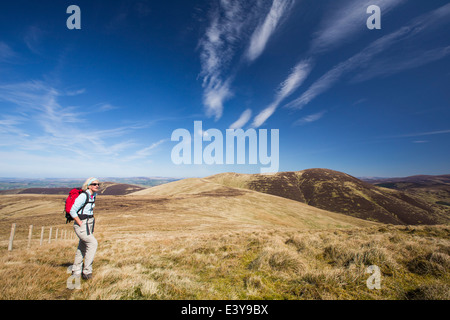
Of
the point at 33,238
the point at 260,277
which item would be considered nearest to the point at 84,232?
the point at 260,277

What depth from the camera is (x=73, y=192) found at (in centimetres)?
587

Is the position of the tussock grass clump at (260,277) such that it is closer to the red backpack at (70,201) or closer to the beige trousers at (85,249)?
the beige trousers at (85,249)

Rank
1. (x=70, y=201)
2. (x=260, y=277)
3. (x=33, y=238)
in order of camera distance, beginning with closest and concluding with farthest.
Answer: (x=70, y=201) < (x=260, y=277) < (x=33, y=238)

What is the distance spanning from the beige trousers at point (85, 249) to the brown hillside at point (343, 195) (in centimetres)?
10813

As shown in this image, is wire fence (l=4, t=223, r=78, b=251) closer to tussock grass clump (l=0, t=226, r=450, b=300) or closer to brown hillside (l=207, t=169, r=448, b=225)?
tussock grass clump (l=0, t=226, r=450, b=300)

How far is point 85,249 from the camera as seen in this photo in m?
5.95

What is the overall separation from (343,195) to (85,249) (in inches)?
5099

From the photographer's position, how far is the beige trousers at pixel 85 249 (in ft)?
18.8

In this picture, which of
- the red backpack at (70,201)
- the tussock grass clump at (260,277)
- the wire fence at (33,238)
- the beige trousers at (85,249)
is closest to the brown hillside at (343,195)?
the tussock grass clump at (260,277)

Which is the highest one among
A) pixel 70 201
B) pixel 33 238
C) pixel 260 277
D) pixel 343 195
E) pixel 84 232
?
pixel 70 201

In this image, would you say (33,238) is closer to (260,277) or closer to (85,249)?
(85,249)
